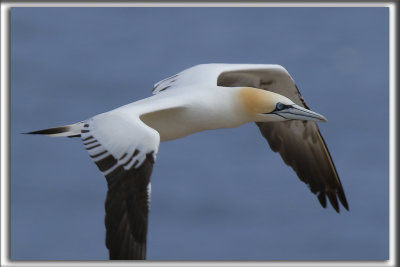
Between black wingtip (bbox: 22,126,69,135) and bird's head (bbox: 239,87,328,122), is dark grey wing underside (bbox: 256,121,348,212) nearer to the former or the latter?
bird's head (bbox: 239,87,328,122)

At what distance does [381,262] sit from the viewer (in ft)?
23.6

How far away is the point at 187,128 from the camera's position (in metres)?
7.50

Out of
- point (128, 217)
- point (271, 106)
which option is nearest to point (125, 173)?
point (128, 217)

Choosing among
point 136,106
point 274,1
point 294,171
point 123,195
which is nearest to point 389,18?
point 274,1

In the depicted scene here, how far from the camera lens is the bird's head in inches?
297

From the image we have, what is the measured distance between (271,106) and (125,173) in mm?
1461

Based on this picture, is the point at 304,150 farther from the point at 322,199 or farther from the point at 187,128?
the point at 187,128

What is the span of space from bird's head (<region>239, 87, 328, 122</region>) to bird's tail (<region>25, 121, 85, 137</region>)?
1.17 m

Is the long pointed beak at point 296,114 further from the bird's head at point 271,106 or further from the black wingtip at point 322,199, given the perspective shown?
the black wingtip at point 322,199

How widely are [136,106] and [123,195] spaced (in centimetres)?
86

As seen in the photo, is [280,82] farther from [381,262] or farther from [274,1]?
[381,262]

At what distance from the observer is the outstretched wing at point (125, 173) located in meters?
6.39

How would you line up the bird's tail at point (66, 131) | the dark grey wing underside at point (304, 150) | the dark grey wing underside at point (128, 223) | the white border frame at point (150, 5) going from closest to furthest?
the dark grey wing underside at point (128, 223)
the white border frame at point (150, 5)
the bird's tail at point (66, 131)
the dark grey wing underside at point (304, 150)

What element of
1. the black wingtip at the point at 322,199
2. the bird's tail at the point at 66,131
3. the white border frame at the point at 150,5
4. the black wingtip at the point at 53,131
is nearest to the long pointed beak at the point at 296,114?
the white border frame at the point at 150,5
